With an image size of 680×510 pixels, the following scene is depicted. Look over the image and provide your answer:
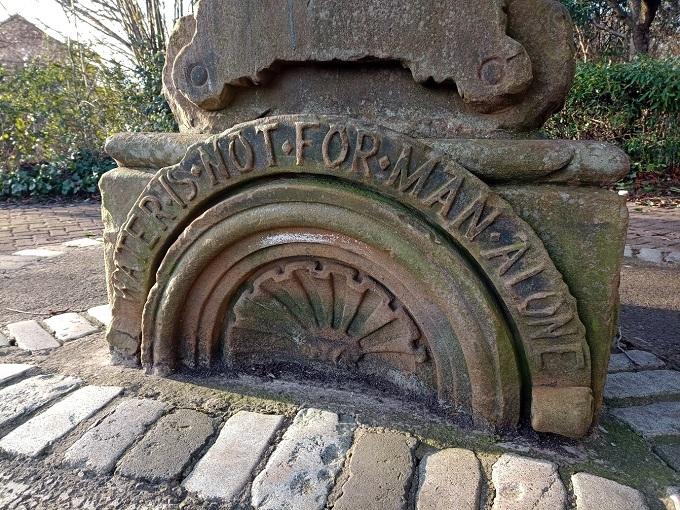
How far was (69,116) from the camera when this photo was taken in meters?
8.17

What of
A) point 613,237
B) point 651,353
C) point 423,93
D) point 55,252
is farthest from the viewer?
point 55,252

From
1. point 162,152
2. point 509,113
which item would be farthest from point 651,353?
point 162,152

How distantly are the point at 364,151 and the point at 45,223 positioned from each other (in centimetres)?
536

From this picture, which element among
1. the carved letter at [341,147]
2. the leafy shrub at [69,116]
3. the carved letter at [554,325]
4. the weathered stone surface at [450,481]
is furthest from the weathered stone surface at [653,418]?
the leafy shrub at [69,116]

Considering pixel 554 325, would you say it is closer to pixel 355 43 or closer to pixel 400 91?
pixel 400 91

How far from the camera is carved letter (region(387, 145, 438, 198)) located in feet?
4.84

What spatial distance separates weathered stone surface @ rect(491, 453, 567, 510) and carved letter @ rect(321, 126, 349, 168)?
97cm

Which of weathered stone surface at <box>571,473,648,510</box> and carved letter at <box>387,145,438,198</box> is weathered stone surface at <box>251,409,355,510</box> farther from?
carved letter at <box>387,145,438,198</box>

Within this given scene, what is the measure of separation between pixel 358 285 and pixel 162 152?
2.77 feet

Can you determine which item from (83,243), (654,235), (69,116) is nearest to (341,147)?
(83,243)

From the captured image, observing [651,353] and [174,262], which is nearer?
[174,262]

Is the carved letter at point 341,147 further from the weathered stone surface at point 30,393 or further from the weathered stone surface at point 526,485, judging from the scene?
the weathered stone surface at point 30,393

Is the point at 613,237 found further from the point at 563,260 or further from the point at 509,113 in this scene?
the point at 509,113

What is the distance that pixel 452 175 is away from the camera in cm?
146
